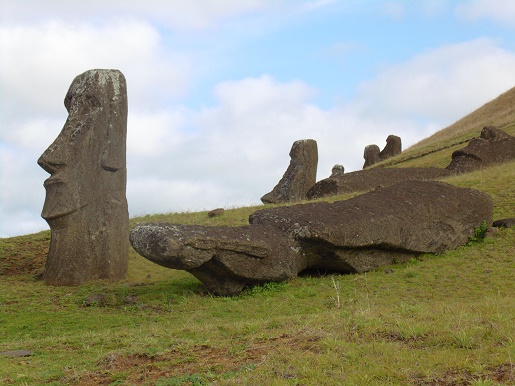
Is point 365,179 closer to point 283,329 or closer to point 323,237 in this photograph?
point 323,237

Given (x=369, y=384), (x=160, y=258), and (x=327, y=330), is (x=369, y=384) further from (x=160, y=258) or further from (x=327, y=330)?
(x=160, y=258)

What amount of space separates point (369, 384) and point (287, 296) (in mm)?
7682

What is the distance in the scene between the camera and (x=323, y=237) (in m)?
15.2

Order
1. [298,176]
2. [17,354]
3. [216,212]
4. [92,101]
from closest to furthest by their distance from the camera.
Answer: [17,354] → [92,101] → [216,212] → [298,176]

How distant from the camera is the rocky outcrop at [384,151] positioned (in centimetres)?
4669

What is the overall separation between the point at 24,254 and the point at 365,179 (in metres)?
13.6

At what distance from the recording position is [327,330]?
27.6 ft

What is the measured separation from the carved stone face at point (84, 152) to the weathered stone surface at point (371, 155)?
3059 centimetres

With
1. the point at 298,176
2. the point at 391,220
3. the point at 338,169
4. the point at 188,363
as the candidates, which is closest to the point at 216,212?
the point at 298,176

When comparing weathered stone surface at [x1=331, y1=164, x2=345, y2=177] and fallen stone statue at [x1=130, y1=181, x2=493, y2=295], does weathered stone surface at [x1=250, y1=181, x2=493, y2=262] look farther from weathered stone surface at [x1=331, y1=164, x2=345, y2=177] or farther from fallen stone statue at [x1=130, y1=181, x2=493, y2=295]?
weathered stone surface at [x1=331, y1=164, x2=345, y2=177]

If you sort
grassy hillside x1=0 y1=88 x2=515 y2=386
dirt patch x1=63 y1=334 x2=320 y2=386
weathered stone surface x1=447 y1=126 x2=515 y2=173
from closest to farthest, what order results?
grassy hillside x1=0 y1=88 x2=515 y2=386
dirt patch x1=63 y1=334 x2=320 y2=386
weathered stone surface x1=447 y1=126 x2=515 y2=173

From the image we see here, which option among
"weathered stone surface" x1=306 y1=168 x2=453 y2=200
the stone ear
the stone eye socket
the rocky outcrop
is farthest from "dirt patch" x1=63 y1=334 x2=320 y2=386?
the rocky outcrop

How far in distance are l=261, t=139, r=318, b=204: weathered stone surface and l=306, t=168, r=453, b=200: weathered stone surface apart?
88 centimetres

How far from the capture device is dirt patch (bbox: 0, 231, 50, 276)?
64.2 ft
